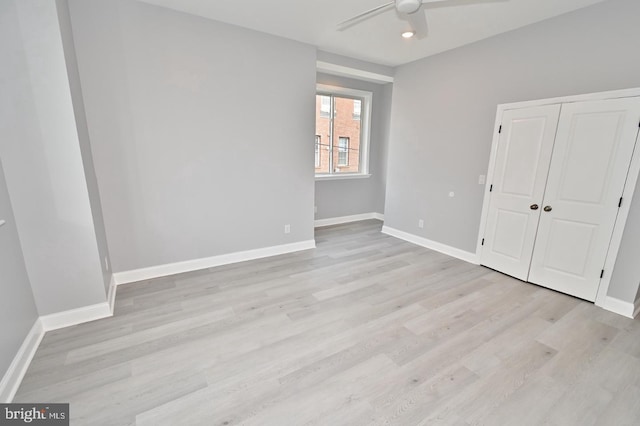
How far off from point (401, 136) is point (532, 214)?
2.26 metres

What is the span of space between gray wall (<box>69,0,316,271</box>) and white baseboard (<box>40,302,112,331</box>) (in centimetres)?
68

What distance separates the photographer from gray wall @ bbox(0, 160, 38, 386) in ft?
5.44

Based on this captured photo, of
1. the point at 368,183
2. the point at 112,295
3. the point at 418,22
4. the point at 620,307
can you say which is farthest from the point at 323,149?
the point at 620,307

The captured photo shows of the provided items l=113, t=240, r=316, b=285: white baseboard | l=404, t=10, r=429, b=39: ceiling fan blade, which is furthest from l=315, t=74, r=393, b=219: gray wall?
l=404, t=10, r=429, b=39: ceiling fan blade

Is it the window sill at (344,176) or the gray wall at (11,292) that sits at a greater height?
the window sill at (344,176)

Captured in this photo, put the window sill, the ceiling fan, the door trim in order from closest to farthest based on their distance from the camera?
the ceiling fan → the door trim → the window sill

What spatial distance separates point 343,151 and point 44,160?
4.67m

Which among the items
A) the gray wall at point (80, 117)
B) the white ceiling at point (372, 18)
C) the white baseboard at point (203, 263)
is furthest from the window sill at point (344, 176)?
the gray wall at point (80, 117)

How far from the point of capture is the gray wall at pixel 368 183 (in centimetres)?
539

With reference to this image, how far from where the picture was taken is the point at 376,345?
6.89 ft

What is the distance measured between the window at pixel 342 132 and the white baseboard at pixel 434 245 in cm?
149

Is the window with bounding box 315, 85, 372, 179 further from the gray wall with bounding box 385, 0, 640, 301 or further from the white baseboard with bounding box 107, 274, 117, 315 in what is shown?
the white baseboard with bounding box 107, 274, 117, 315

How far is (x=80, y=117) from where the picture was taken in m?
2.30

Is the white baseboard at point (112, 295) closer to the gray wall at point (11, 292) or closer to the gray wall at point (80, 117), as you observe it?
the gray wall at point (80, 117)
